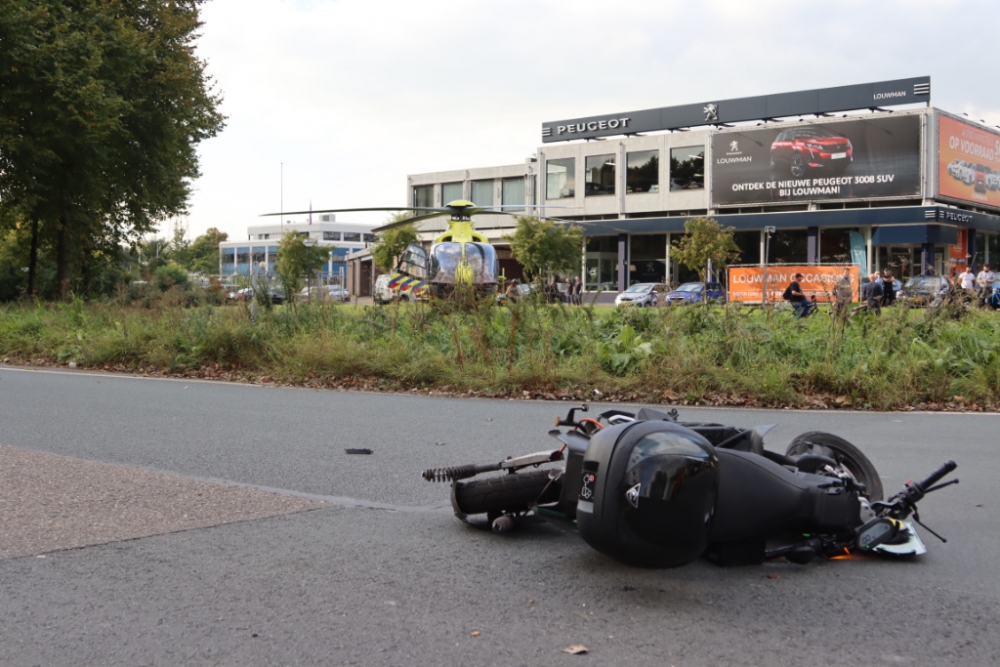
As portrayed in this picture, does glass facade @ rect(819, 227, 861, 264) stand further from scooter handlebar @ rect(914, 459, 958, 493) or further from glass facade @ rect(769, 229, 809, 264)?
scooter handlebar @ rect(914, 459, 958, 493)

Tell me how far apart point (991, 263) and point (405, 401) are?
190 ft

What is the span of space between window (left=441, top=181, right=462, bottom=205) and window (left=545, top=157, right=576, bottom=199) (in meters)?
10.8

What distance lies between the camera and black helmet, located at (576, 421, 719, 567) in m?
3.75

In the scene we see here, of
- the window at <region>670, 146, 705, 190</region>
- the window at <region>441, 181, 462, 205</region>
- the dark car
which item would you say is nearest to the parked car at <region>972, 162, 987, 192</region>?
the window at <region>670, 146, 705, 190</region>

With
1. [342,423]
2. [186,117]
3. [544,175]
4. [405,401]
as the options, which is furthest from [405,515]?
[544,175]

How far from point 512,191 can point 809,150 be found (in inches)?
961

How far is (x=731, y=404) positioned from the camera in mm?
11406

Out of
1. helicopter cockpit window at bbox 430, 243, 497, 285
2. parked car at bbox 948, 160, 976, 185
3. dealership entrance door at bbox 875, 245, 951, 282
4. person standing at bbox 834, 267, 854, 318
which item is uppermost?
parked car at bbox 948, 160, 976, 185

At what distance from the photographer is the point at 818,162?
5391 centimetres

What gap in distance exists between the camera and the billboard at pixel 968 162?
168ft

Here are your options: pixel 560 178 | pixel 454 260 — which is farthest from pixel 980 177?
pixel 454 260

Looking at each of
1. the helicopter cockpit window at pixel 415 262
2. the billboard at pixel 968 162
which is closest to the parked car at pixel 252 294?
the helicopter cockpit window at pixel 415 262

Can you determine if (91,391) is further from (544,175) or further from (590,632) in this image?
(544,175)

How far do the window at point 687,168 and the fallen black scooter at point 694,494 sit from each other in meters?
55.9
